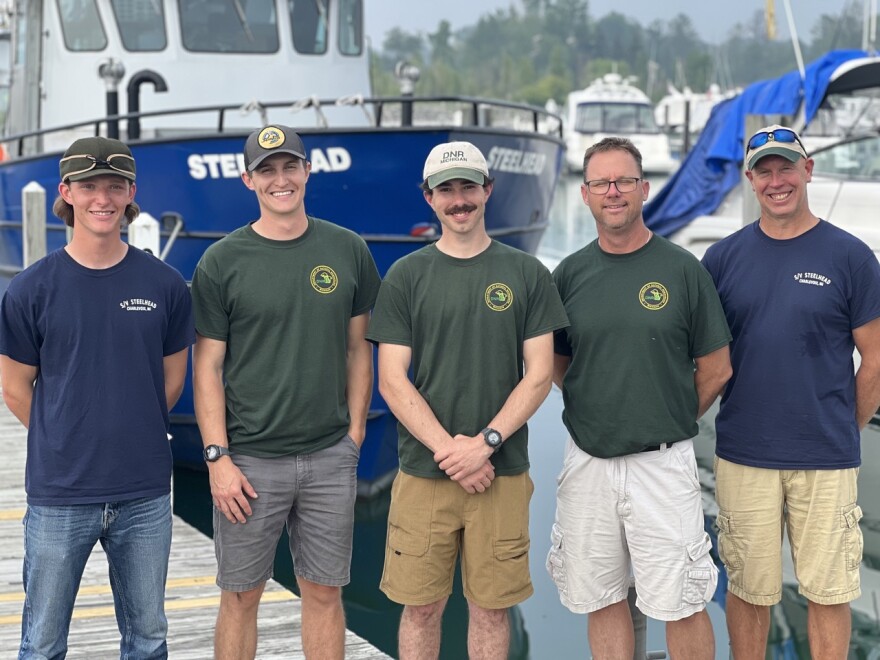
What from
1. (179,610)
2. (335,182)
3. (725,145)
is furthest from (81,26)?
(179,610)

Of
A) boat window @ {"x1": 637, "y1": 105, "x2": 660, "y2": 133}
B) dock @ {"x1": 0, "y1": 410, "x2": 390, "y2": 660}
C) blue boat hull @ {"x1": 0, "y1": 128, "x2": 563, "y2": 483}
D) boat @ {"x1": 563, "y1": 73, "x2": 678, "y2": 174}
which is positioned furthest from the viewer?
boat window @ {"x1": 637, "y1": 105, "x2": 660, "y2": 133}

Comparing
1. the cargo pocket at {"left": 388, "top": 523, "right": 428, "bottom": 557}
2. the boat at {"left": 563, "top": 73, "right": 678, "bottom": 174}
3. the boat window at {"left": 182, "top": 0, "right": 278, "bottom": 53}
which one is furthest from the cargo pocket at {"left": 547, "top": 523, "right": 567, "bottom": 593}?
the boat at {"left": 563, "top": 73, "right": 678, "bottom": 174}

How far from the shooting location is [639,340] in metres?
3.33

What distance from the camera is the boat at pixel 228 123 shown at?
735 cm

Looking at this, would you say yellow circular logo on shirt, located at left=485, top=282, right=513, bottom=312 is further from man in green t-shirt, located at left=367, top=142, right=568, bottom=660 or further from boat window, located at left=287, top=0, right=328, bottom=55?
boat window, located at left=287, top=0, right=328, bottom=55

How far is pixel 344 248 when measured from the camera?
3396 mm

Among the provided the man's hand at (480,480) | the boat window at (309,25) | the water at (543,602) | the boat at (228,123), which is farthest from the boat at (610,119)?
the man's hand at (480,480)

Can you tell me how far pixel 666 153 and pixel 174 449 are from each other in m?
40.6

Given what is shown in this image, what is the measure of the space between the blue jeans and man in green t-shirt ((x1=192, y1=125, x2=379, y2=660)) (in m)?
0.26

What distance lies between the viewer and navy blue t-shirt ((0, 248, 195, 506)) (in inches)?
116

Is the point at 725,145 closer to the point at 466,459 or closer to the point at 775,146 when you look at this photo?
the point at 775,146

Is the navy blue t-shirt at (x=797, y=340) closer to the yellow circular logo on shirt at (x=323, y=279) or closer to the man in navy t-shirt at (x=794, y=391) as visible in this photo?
the man in navy t-shirt at (x=794, y=391)

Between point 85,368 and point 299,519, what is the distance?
860 millimetres

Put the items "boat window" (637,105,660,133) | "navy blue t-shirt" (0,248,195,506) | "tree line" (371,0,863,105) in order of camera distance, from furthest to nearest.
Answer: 1. "tree line" (371,0,863,105)
2. "boat window" (637,105,660,133)
3. "navy blue t-shirt" (0,248,195,506)
